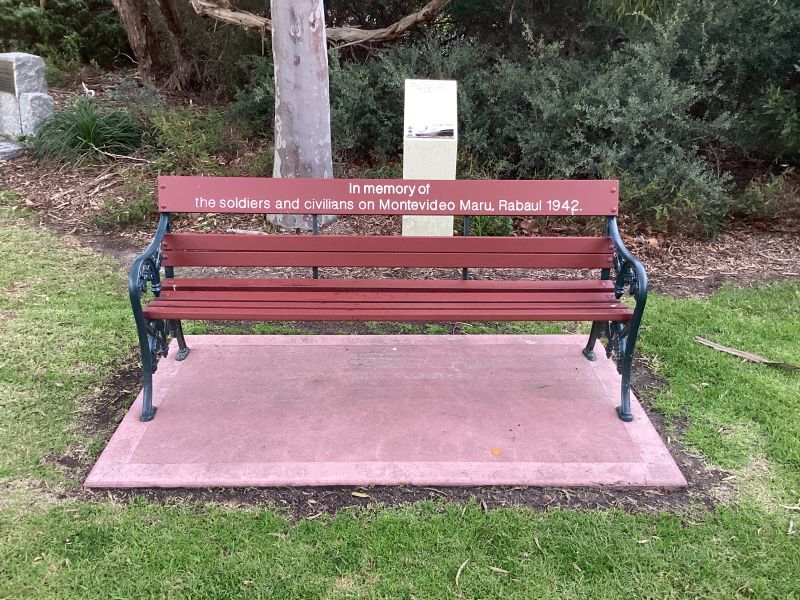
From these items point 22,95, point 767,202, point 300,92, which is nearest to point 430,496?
point 300,92

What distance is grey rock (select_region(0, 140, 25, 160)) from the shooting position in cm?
748

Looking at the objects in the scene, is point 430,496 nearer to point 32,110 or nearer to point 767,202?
point 767,202

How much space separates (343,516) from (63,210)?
201 inches

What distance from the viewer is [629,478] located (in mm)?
2926

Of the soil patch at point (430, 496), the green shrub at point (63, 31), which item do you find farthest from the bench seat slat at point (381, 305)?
the green shrub at point (63, 31)

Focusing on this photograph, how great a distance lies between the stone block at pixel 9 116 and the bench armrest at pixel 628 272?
733 cm

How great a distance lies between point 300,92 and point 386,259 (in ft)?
8.60

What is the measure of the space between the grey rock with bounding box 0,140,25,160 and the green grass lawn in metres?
5.07

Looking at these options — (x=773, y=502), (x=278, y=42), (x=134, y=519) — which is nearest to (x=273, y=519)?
(x=134, y=519)

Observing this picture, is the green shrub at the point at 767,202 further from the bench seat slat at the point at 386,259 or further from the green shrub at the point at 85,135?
the green shrub at the point at 85,135

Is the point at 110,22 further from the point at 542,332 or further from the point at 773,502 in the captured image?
the point at 773,502

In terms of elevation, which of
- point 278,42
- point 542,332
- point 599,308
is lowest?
point 542,332

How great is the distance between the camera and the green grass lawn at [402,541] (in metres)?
2.41

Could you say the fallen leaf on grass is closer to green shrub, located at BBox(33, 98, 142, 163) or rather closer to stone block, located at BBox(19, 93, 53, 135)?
green shrub, located at BBox(33, 98, 142, 163)
